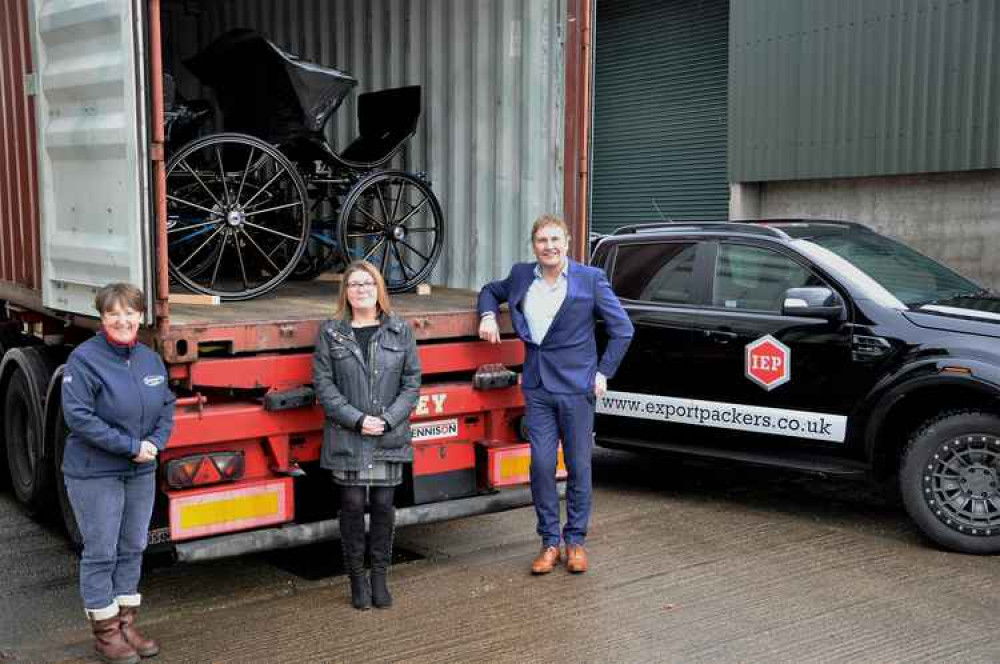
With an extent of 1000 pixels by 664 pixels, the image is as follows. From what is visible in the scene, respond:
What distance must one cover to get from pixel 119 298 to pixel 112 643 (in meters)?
1.37

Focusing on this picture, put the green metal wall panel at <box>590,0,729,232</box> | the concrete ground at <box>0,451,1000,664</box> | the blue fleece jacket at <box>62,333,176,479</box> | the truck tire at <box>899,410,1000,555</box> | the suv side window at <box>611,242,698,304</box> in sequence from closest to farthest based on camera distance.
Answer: the blue fleece jacket at <box>62,333,176,479</box> < the concrete ground at <box>0,451,1000,664</box> < the truck tire at <box>899,410,1000,555</box> < the suv side window at <box>611,242,698,304</box> < the green metal wall panel at <box>590,0,729,232</box>

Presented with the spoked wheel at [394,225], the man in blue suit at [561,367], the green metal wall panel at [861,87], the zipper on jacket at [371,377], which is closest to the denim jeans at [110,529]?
the zipper on jacket at [371,377]

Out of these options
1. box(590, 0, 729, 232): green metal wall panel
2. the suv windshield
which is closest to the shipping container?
the suv windshield

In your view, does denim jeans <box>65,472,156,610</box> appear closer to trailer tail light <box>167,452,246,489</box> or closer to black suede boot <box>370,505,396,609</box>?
trailer tail light <box>167,452,246,489</box>

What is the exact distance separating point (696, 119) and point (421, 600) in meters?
11.4

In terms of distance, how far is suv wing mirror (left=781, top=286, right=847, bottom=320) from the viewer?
20.5 feet

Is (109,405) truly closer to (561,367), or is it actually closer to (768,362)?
(561,367)

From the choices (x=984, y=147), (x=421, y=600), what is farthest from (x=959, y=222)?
(x=421, y=600)

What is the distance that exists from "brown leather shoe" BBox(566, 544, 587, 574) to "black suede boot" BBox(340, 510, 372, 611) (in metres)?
1.08

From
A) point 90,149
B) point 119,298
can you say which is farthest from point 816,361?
point 90,149

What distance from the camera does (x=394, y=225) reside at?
6754mm

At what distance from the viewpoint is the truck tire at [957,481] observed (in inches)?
224

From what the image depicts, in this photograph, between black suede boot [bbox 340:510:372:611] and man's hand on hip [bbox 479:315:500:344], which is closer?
black suede boot [bbox 340:510:372:611]

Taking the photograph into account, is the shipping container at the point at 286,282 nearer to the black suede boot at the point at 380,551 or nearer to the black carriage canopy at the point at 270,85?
the black suede boot at the point at 380,551
